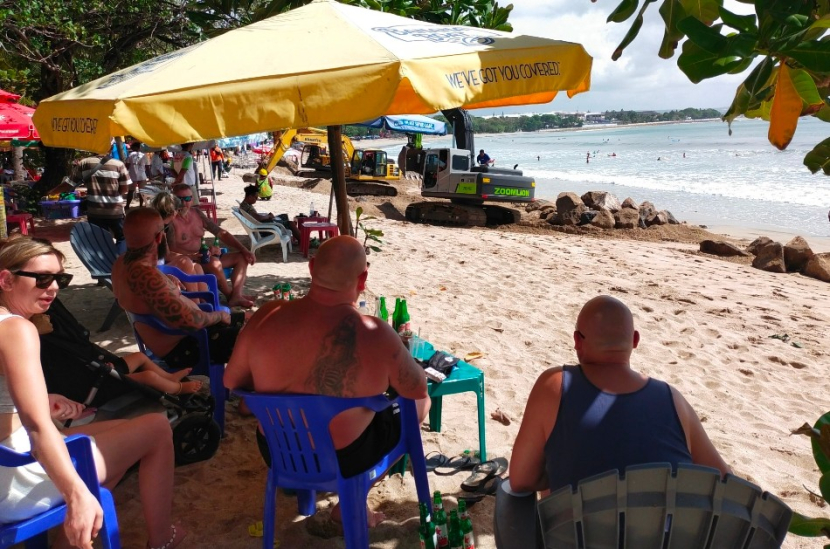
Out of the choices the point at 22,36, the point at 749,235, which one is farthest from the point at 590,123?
the point at 22,36

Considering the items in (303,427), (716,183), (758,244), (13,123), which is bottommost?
(758,244)

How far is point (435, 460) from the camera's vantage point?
336cm

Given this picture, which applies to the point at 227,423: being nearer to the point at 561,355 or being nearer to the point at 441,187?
the point at 561,355

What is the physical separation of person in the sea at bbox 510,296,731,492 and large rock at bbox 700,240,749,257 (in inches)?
422

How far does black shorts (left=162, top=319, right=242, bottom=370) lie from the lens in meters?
3.71

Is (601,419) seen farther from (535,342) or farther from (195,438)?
(535,342)

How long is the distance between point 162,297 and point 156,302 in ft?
0.14

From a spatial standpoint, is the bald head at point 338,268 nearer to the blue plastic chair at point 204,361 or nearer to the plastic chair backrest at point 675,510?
the plastic chair backrest at point 675,510

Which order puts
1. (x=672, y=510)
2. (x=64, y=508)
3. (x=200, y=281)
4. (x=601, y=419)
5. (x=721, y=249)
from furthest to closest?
(x=721, y=249) < (x=200, y=281) < (x=64, y=508) < (x=601, y=419) < (x=672, y=510)

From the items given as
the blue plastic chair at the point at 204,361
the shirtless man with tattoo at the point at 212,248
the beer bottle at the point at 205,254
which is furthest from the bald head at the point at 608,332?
the beer bottle at the point at 205,254

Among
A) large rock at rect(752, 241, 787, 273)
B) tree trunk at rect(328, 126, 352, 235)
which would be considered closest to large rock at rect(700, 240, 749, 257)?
large rock at rect(752, 241, 787, 273)

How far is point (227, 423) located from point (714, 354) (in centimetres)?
410

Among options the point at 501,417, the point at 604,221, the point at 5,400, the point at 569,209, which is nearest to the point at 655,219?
the point at 604,221

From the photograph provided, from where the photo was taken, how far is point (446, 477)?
10.7ft
